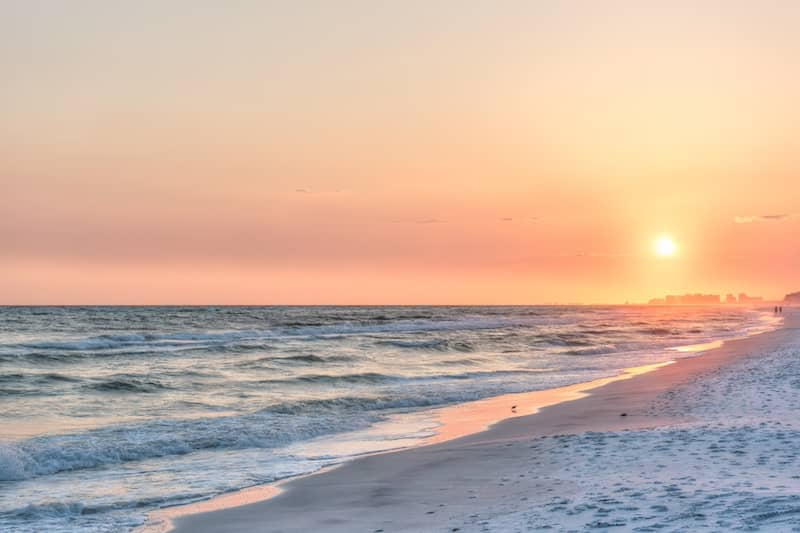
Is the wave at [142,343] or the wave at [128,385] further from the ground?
the wave at [142,343]

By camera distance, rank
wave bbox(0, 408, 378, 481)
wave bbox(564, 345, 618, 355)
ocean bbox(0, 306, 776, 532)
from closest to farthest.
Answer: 1. ocean bbox(0, 306, 776, 532)
2. wave bbox(0, 408, 378, 481)
3. wave bbox(564, 345, 618, 355)

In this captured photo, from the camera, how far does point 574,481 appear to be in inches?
408

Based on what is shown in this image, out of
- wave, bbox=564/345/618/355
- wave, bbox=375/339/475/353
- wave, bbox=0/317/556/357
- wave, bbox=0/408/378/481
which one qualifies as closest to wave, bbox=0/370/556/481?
wave, bbox=0/408/378/481

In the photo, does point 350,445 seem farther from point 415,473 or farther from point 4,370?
point 4,370

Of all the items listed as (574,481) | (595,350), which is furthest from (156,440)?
(595,350)

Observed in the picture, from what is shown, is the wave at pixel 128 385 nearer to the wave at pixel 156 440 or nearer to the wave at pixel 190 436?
the wave at pixel 190 436

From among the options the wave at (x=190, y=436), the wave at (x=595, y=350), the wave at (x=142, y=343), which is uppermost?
the wave at (x=142, y=343)

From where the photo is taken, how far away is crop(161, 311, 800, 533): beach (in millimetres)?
8219

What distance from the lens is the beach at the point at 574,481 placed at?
822cm

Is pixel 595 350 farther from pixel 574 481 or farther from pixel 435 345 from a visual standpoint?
pixel 574 481

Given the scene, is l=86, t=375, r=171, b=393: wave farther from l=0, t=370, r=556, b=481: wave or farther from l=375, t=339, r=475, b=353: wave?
l=375, t=339, r=475, b=353: wave

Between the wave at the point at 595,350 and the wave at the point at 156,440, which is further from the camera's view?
the wave at the point at 595,350

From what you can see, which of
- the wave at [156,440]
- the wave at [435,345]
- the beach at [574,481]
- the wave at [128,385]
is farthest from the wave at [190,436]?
the wave at [435,345]

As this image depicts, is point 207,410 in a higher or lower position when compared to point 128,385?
lower
